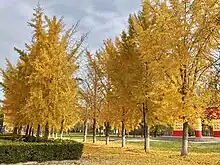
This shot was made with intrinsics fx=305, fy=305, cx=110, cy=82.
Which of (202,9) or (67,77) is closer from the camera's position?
(202,9)

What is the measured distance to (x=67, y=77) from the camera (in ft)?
50.3

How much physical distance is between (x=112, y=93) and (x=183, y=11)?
8525 millimetres

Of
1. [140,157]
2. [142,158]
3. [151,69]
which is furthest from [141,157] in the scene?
[151,69]

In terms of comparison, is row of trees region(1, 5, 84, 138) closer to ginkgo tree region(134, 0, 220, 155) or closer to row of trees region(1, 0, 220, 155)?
row of trees region(1, 0, 220, 155)

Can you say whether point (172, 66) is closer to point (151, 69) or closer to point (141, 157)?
point (151, 69)

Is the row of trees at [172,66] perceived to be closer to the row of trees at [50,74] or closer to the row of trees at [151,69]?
the row of trees at [151,69]

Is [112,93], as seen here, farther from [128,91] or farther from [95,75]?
[95,75]

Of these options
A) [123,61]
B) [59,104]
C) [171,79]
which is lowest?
[59,104]

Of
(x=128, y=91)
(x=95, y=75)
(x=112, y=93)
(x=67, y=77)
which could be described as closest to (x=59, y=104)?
(x=67, y=77)

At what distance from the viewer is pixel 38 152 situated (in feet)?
36.6

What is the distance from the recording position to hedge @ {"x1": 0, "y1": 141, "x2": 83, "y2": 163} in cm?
1042

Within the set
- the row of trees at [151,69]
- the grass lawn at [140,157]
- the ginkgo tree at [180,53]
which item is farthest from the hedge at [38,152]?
the ginkgo tree at [180,53]

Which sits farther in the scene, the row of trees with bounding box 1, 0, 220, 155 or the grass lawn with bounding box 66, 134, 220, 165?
the row of trees with bounding box 1, 0, 220, 155

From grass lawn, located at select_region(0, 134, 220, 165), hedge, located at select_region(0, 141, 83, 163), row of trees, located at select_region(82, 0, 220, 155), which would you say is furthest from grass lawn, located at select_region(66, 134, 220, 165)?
row of trees, located at select_region(82, 0, 220, 155)
